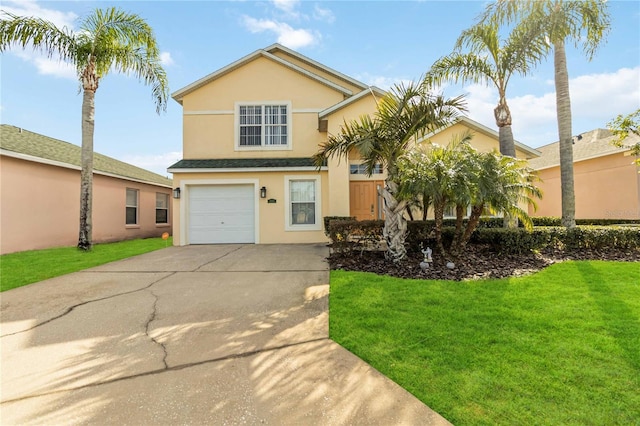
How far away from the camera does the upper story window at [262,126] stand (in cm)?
1278

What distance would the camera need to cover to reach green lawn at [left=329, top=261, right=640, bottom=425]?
246 centimetres

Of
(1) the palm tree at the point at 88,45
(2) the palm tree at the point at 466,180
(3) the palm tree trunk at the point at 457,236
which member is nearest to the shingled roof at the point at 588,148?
(2) the palm tree at the point at 466,180

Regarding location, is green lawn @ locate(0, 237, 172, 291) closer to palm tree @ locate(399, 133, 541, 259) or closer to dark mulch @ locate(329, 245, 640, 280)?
dark mulch @ locate(329, 245, 640, 280)

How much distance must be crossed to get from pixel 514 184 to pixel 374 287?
166 inches

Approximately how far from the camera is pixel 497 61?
875 centimetres

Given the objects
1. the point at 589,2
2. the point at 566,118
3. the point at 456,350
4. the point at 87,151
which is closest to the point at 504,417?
the point at 456,350

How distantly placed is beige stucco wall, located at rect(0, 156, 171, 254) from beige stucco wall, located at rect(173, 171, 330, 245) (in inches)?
186

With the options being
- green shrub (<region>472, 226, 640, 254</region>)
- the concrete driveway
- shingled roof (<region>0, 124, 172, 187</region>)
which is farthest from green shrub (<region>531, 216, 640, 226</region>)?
shingled roof (<region>0, 124, 172, 187</region>)

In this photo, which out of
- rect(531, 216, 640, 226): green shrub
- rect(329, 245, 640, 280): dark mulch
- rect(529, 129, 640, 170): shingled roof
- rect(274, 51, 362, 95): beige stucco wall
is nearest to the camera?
rect(329, 245, 640, 280): dark mulch

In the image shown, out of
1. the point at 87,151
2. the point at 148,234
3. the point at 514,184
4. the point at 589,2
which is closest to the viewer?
the point at 514,184

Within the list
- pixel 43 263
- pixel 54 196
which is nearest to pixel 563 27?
pixel 43 263

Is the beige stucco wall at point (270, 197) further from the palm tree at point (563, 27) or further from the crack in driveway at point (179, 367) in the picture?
the crack in driveway at point (179, 367)

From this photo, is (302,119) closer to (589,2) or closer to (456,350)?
(589,2)

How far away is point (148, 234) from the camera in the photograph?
663 inches
